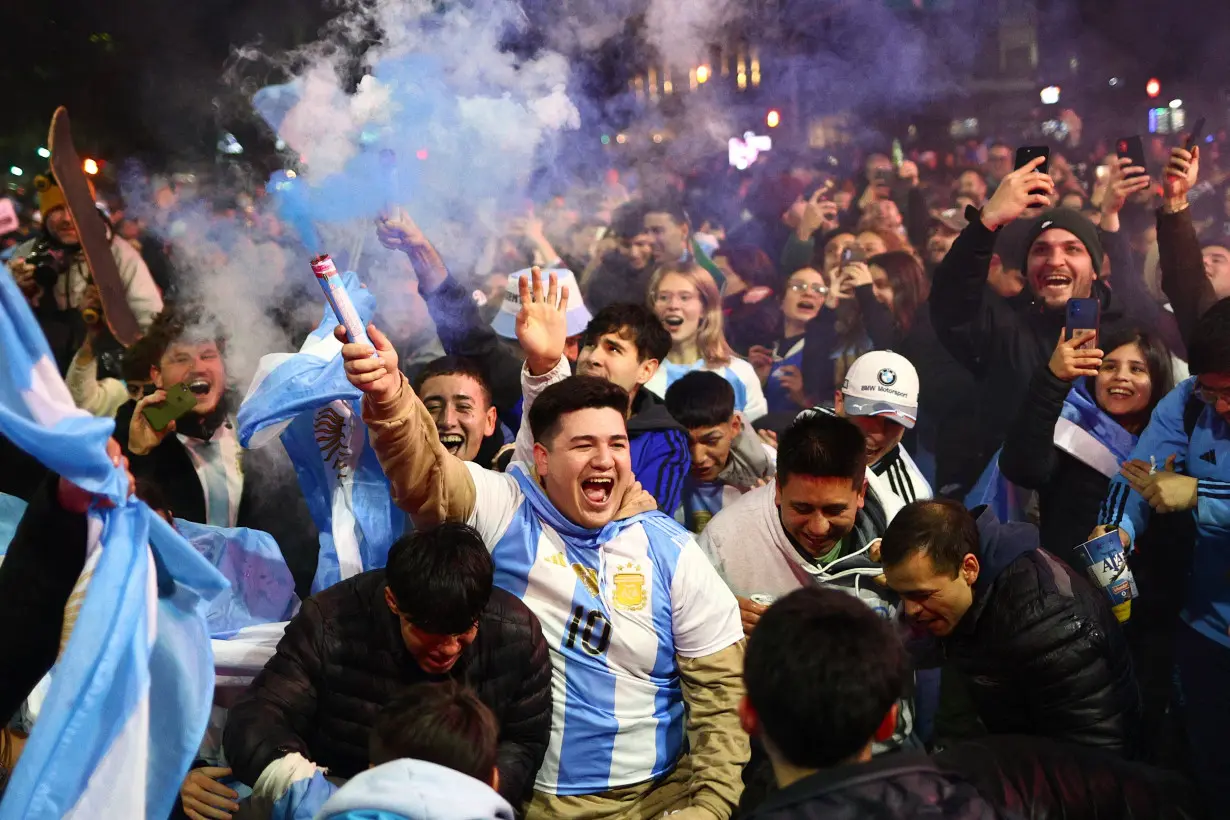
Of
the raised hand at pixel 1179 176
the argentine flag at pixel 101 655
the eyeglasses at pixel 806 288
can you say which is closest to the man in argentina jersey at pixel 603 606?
the argentine flag at pixel 101 655

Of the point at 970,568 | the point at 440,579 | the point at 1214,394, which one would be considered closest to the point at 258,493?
the point at 440,579

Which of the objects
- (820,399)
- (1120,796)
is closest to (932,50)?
(820,399)

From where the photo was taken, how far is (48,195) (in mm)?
5461

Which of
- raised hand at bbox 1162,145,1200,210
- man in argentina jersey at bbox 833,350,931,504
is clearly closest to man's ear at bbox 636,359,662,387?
man in argentina jersey at bbox 833,350,931,504

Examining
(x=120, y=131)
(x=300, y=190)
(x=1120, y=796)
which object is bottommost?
(x=1120, y=796)

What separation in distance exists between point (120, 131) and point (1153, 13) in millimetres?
5617

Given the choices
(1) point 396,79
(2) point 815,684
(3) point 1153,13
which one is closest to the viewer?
(2) point 815,684

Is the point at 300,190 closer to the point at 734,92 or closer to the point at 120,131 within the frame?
the point at 120,131

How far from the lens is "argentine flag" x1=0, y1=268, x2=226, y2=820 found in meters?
2.12

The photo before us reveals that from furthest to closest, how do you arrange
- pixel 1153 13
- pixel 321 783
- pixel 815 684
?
pixel 1153 13, pixel 321 783, pixel 815 684

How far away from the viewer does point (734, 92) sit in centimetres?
641

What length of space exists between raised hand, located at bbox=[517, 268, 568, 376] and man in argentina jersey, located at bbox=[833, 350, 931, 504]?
3.36ft

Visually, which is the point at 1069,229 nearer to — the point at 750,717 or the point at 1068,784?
the point at 1068,784

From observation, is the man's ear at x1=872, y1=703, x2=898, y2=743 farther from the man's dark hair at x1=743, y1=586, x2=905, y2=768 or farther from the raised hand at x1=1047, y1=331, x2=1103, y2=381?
the raised hand at x1=1047, y1=331, x2=1103, y2=381
